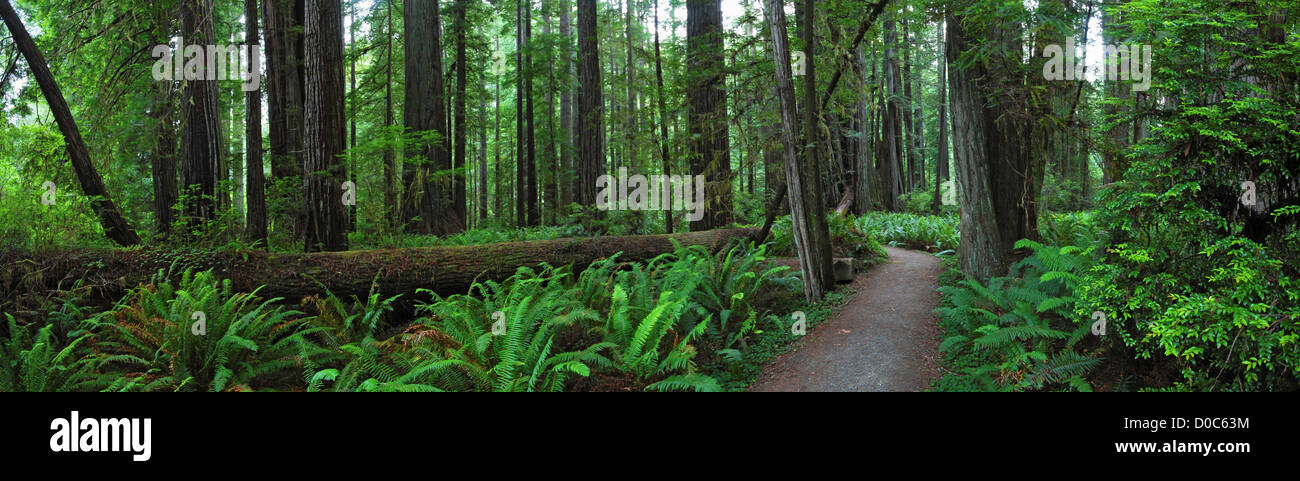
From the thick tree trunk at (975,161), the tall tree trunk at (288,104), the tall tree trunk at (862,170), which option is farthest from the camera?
the tall tree trunk at (862,170)

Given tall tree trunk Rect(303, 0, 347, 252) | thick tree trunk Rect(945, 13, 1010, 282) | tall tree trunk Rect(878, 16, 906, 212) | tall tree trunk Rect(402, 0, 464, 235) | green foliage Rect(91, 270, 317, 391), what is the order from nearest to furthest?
green foliage Rect(91, 270, 317, 391)
thick tree trunk Rect(945, 13, 1010, 282)
tall tree trunk Rect(303, 0, 347, 252)
tall tree trunk Rect(402, 0, 464, 235)
tall tree trunk Rect(878, 16, 906, 212)

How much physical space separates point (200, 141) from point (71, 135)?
1.40 meters

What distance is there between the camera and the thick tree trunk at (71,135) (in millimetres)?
7055

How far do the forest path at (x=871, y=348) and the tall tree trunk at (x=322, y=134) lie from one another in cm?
628

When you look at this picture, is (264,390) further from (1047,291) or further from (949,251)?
(949,251)

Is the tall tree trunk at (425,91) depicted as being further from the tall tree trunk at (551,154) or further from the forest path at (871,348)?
the forest path at (871,348)

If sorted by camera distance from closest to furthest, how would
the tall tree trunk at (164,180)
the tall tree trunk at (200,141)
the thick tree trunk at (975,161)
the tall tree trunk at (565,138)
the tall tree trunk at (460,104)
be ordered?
1. the thick tree trunk at (975,161)
2. the tall tree trunk at (200,141)
3. the tall tree trunk at (164,180)
4. the tall tree trunk at (460,104)
5. the tall tree trunk at (565,138)

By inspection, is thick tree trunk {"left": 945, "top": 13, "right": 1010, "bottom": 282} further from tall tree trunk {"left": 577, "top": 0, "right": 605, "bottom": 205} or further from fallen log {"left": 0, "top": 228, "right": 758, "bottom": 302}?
tall tree trunk {"left": 577, "top": 0, "right": 605, "bottom": 205}

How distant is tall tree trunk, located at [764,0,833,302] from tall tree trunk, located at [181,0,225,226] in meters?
7.55

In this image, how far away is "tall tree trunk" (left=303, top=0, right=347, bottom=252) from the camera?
7812 mm

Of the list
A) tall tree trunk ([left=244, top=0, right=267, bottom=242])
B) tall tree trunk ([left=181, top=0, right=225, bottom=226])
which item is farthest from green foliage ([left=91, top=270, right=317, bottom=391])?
tall tree trunk ([left=181, top=0, right=225, bottom=226])

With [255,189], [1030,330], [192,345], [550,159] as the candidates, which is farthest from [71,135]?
[550,159]

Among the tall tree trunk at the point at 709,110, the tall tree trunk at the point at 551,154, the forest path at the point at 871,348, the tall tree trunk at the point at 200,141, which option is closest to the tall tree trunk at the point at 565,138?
the tall tree trunk at the point at 551,154

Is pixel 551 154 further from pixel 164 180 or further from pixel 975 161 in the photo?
pixel 975 161
